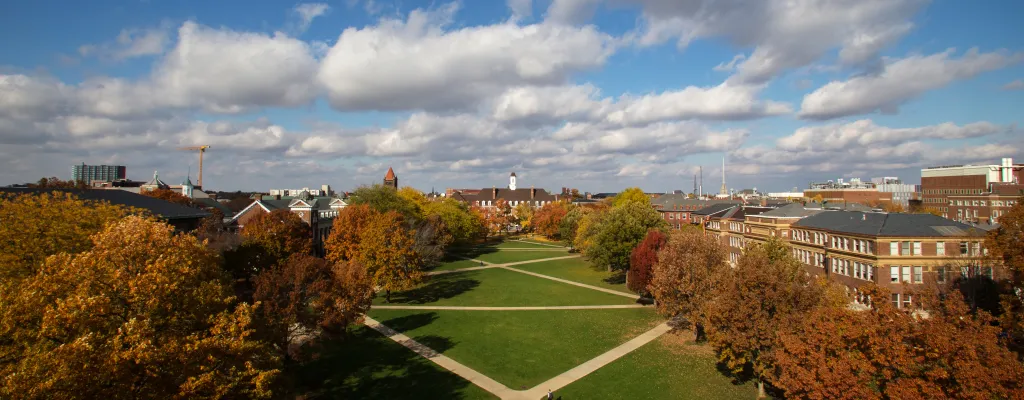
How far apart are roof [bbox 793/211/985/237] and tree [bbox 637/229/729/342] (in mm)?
16285

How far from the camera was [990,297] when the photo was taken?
38.5 m

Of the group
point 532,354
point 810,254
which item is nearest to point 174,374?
point 532,354

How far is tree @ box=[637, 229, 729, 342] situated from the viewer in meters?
30.8

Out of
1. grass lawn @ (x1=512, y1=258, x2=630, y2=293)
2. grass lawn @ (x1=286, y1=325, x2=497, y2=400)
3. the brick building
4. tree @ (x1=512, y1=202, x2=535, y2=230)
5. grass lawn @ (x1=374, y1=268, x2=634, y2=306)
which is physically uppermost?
the brick building

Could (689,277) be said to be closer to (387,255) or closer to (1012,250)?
(1012,250)

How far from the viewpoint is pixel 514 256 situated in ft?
258

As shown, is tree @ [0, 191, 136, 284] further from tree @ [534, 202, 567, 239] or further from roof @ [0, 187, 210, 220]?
tree @ [534, 202, 567, 239]

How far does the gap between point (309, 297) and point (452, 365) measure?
8.92 m

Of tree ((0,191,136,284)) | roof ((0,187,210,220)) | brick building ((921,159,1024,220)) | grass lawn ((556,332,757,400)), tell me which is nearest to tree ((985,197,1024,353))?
grass lawn ((556,332,757,400))

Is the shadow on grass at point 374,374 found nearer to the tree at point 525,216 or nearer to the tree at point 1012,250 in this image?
the tree at point 1012,250

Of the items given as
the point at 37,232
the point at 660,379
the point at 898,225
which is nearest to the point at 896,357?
the point at 660,379

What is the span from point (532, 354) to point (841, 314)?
17.1 m

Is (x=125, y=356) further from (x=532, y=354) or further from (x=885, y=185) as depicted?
(x=885, y=185)

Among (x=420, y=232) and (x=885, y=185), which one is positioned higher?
(x=885, y=185)
